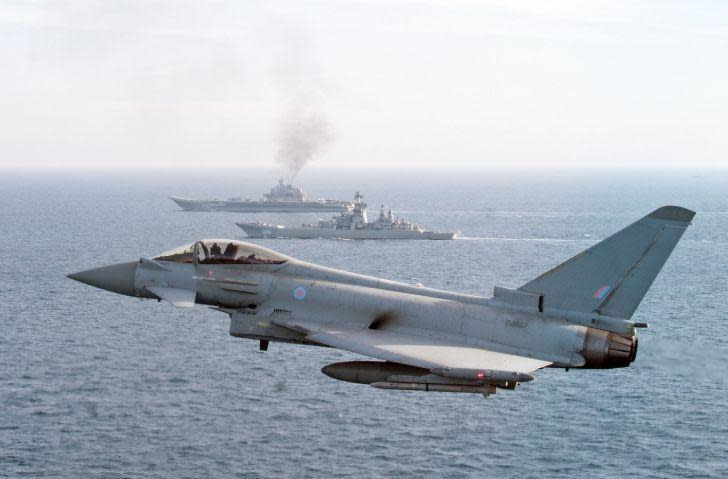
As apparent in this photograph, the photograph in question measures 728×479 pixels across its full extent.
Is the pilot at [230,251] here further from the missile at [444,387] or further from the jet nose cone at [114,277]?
the missile at [444,387]

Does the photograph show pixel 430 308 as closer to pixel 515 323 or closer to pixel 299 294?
pixel 515 323

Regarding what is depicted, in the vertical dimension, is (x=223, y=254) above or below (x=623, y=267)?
below

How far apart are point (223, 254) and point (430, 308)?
9186 mm

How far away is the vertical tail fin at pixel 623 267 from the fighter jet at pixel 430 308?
4 cm

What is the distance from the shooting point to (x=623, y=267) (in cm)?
3219

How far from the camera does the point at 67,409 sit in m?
77.5

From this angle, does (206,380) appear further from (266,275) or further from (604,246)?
(604,246)

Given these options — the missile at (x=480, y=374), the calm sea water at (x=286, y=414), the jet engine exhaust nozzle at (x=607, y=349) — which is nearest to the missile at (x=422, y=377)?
the missile at (x=480, y=374)

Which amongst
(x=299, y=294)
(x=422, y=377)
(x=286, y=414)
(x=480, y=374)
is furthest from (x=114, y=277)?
(x=286, y=414)

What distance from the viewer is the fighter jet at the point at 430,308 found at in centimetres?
3114

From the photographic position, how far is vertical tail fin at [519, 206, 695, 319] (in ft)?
105

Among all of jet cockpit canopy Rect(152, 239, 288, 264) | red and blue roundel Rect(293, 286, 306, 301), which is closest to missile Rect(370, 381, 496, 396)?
red and blue roundel Rect(293, 286, 306, 301)

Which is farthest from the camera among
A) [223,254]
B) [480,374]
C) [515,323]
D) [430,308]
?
[223,254]

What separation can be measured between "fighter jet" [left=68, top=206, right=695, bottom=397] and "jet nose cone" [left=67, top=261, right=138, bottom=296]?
0.04 meters
